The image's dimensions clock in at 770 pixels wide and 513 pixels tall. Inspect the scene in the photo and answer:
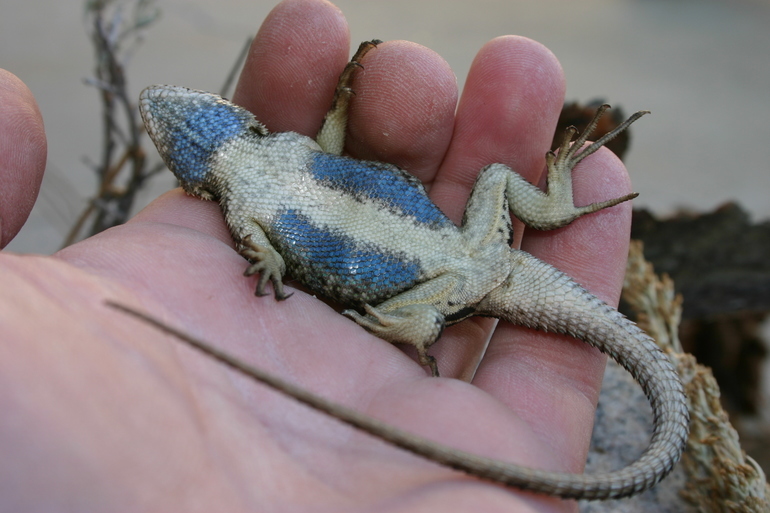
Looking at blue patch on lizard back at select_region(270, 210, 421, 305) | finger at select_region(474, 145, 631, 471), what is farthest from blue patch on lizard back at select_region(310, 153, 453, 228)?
finger at select_region(474, 145, 631, 471)

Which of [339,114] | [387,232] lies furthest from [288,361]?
[339,114]

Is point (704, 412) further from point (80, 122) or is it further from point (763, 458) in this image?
point (80, 122)

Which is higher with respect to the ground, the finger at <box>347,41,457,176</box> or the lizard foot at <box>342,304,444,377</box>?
the finger at <box>347,41,457,176</box>

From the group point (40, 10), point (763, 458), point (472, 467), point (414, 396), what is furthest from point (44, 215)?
point (763, 458)

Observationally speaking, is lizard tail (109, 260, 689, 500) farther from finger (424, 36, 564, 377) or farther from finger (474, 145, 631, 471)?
finger (424, 36, 564, 377)

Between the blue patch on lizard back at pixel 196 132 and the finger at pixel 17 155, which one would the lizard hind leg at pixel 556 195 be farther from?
the finger at pixel 17 155

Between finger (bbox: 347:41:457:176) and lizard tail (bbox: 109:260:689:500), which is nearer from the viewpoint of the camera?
lizard tail (bbox: 109:260:689:500)
